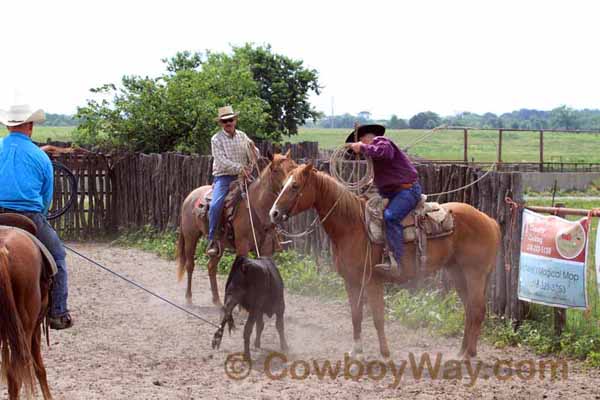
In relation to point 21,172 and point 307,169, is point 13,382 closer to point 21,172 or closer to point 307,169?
point 21,172

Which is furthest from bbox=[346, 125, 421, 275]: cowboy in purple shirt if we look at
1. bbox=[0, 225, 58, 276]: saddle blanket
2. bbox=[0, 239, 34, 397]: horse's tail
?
bbox=[0, 239, 34, 397]: horse's tail

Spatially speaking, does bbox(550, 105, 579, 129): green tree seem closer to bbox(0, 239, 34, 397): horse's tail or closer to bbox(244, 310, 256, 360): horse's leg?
bbox(244, 310, 256, 360): horse's leg

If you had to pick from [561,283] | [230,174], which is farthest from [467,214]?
[230,174]

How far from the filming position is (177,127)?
63.7 ft

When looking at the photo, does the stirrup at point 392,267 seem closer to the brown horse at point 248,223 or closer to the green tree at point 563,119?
the brown horse at point 248,223

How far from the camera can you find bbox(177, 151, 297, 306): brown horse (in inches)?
372

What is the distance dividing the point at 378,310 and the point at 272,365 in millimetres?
1206

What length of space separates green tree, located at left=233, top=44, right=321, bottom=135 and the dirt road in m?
Answer: 24.7

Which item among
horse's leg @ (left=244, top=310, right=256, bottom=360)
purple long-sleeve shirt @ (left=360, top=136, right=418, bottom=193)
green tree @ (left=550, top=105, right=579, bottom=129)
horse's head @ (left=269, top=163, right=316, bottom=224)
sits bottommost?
horse's leg @ (left=244, top=310, right=256, bottom=360)

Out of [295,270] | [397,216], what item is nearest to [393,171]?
[397,216]

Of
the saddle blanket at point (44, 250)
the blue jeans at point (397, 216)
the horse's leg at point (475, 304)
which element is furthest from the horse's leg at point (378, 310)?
the saddle blanket at point (44, 250)

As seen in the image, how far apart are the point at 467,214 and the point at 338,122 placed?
319ft

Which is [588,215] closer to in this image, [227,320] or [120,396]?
[227,320]

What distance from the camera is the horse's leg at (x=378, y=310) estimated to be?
7816 millimetres
